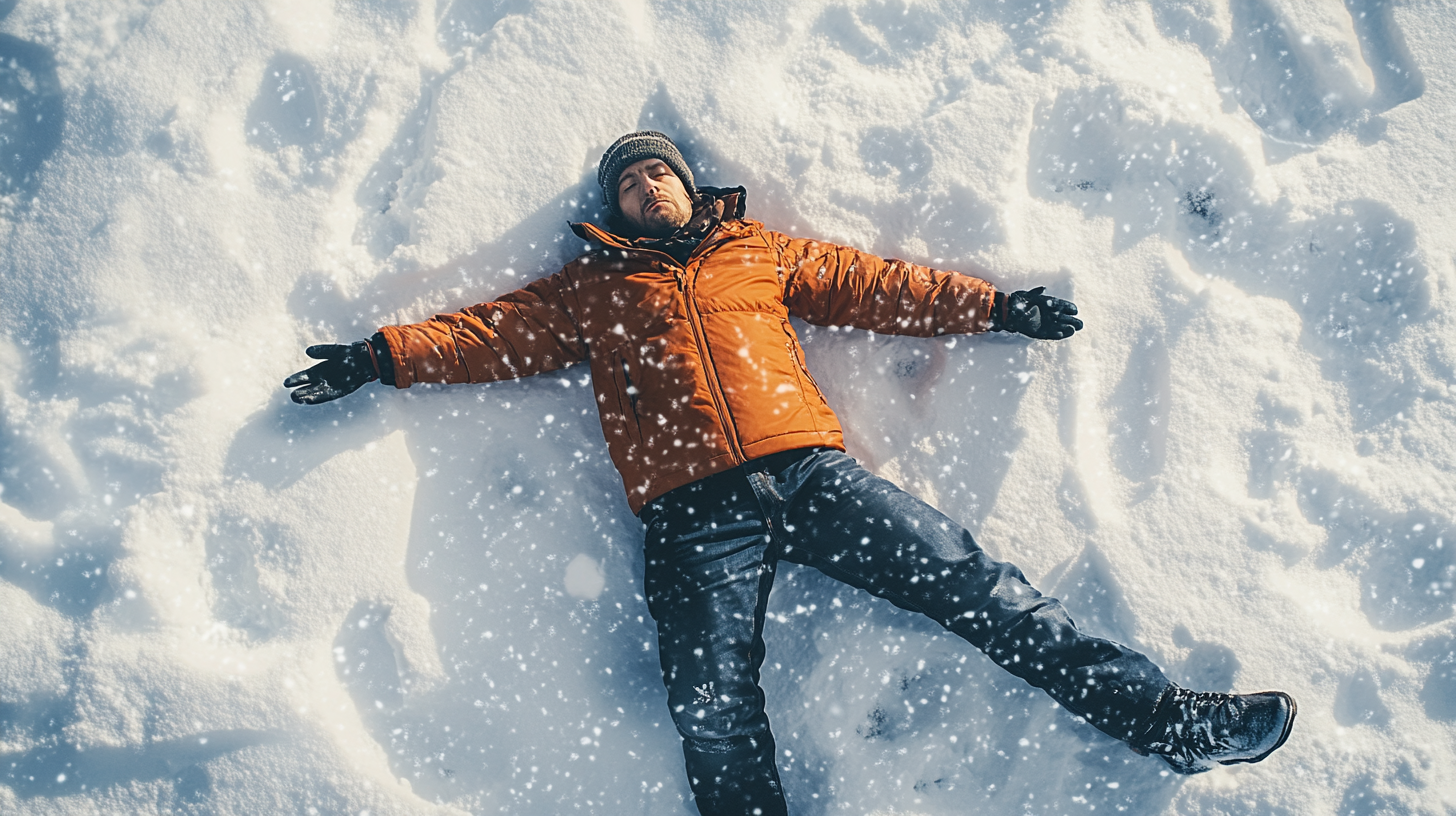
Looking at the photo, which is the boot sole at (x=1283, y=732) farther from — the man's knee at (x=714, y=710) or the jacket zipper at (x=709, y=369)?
the jacket zipper at (x=709, y=369)

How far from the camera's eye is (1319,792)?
2223 mm

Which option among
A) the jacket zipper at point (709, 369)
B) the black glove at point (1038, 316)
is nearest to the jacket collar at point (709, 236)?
the jacket zipper at point (709, 369)

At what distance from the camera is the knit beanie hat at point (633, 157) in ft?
7.68

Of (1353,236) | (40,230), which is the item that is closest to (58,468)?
(40,230)

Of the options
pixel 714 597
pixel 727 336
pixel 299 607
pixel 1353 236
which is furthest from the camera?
pixel 1353 236

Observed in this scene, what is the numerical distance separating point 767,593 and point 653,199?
124cm

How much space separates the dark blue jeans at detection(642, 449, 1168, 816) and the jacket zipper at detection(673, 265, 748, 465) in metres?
0.08

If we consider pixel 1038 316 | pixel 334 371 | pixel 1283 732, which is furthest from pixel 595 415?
pixel 1283 732

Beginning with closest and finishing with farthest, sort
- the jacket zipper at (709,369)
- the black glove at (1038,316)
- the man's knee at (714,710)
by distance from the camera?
the man's knee at (714,710) < the jacket zipper at (709,369) < the black glove at (1038,316)

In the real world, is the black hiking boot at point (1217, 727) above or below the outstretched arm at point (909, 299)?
below

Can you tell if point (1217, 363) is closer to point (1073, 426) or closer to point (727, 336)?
point (1073, 426)

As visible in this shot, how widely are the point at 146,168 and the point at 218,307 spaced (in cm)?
54

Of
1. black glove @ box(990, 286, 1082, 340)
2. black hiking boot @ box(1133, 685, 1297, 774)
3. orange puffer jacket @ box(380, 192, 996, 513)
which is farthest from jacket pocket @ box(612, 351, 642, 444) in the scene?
black hiking boot @ box(1133, 685, 1297, 774)

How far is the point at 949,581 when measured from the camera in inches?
80.7
